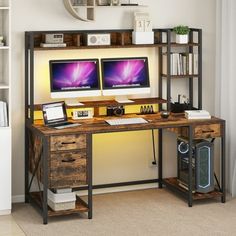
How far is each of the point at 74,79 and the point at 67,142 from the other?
0.71 m

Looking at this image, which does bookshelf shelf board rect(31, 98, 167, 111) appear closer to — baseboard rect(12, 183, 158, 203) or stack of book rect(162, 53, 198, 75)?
stack of book rect(162, 53, 198, 75)

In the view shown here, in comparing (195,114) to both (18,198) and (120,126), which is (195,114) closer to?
(120,126)

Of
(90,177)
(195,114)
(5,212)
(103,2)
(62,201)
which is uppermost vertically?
(103,2)

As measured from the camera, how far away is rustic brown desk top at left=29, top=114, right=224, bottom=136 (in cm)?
548

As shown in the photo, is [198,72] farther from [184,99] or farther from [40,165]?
[40,165]

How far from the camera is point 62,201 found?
18.1 ft

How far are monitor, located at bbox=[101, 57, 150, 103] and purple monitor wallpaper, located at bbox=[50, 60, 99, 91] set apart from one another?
0.34 ft

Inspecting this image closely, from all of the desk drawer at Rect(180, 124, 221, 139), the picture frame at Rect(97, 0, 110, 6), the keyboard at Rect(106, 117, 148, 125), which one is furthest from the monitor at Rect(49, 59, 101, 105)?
the desk drawer at Rect(180, 124, 221, 139)

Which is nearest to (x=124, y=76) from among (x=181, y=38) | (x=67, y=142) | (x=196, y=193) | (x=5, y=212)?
(x=181, y=38)

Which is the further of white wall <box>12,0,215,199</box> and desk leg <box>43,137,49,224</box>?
white wall <box>12,0,215,199</box>

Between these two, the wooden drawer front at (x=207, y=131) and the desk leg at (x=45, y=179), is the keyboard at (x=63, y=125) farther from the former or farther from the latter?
the wooden drawer front at (x=207, y=131)

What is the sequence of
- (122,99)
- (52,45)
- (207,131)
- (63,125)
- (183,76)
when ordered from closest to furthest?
(63,125) < (52,45) < (207,131) < (122,99) < (183,76)

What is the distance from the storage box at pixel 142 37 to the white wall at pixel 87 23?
7.0 inches

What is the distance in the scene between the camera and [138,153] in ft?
21.1
